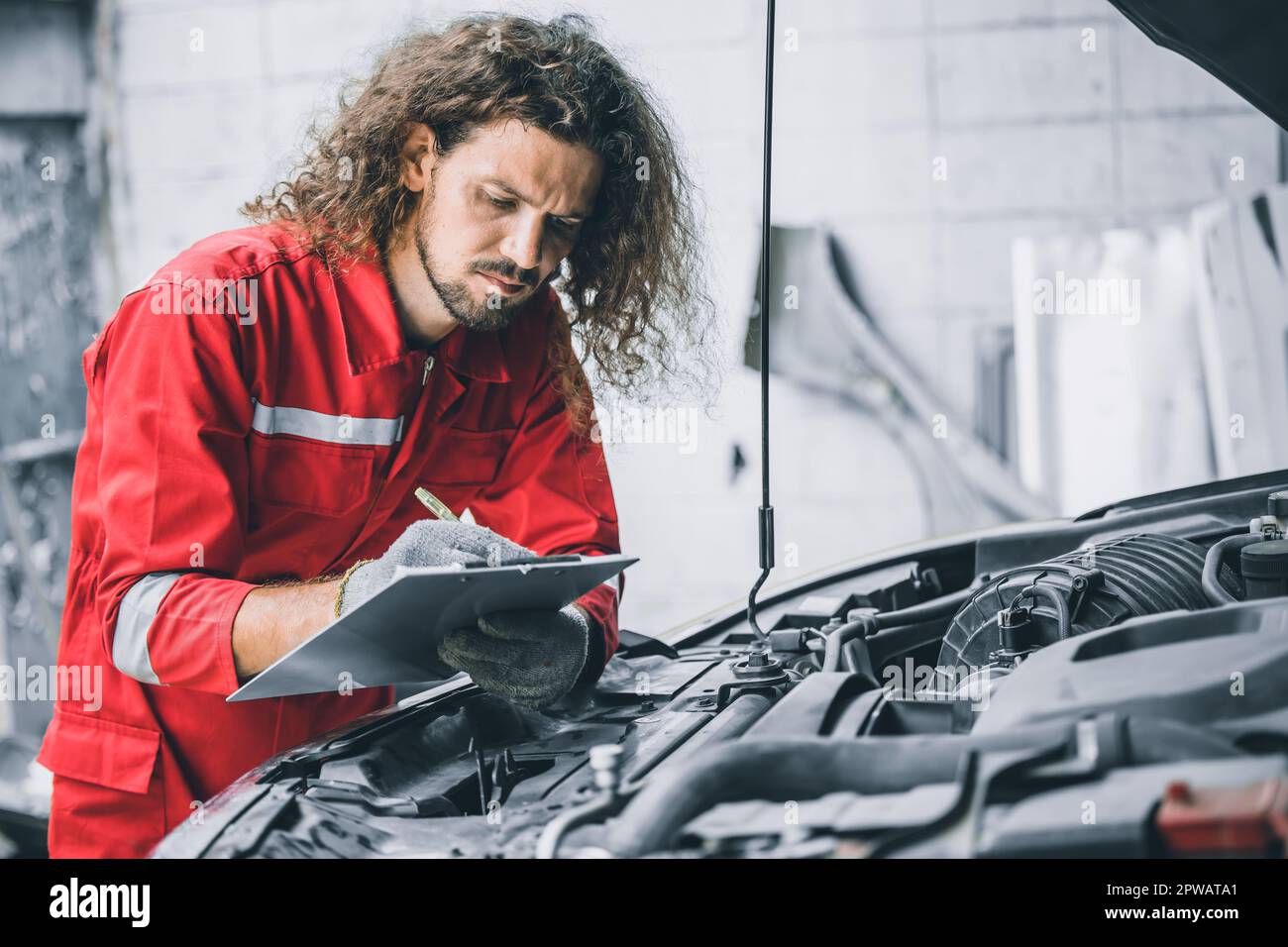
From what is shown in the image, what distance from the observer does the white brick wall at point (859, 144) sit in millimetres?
3184

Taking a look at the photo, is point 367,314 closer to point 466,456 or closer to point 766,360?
point 466,456

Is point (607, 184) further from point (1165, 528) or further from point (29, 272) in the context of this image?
point (29, 272)

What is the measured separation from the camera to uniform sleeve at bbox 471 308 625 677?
1594 mm

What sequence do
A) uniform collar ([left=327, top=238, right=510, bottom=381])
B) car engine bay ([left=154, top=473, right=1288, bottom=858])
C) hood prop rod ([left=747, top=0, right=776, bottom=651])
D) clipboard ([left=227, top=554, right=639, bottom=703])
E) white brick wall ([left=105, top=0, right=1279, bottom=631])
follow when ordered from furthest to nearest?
white brick wall ([left=105, top=0, right=1279, bottom=631]) < uniform collar ([left=327, top=238, right=510, bottom=381]) < hood prop rod ([left=747, top=0, right=776, bottom=651]) < clipboard ([left=227, top=554, right=639, bottom=703]) < car engine bay ([left=154, top=473, right=1288, bottom=858])

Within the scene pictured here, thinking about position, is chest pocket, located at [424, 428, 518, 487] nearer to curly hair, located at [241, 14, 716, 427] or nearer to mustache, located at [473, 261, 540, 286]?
curly hair, located at [241, 14, 716, 427]

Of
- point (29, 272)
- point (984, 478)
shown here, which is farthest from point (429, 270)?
point (29, 272)

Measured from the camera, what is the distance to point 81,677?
1334 mm

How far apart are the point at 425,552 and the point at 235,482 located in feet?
1.13

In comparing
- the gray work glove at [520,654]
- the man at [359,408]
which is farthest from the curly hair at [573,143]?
the gray work glove at [520,654]

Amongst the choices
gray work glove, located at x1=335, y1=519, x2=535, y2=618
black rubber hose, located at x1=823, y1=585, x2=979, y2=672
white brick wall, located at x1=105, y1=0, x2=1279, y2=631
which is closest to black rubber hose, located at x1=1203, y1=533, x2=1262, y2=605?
black rubber hose, located at x1=823, y1=585, x2=979, y2=672

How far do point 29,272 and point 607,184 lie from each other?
289cm

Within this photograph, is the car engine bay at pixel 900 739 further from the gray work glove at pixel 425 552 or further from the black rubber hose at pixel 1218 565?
the gray work glove at pixel 425 552

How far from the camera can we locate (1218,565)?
4.11ft

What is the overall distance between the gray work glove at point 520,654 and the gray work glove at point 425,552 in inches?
3.7
